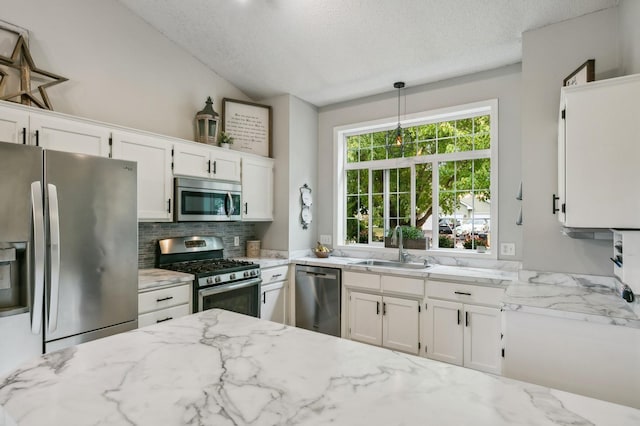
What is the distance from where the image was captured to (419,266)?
3.58 metres

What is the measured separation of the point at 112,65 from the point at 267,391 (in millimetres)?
3210

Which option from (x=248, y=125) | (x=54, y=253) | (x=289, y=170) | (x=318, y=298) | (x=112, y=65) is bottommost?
(x=318, y=298)

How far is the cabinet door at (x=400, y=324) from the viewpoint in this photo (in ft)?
10.3

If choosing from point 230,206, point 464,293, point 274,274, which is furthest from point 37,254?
point 464,293

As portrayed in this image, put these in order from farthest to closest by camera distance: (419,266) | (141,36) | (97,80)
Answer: (419,266) → (141,36) → (97,80)

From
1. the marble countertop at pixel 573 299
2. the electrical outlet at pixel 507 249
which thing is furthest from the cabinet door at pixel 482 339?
the electrical outlet at pixel 507 249

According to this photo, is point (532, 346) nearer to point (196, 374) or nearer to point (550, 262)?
point (550, 262)

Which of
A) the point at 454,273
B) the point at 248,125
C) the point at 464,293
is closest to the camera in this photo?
the point at 464,293

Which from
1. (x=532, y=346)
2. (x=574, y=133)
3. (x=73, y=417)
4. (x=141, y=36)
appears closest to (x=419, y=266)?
(x=532, y=346)

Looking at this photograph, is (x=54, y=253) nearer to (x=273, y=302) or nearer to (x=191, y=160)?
(x=191, y=160)

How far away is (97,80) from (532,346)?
367 cm

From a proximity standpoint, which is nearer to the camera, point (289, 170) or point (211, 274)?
point (211, 274)

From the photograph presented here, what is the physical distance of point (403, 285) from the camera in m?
3.20

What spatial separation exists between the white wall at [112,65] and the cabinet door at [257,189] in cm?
72
